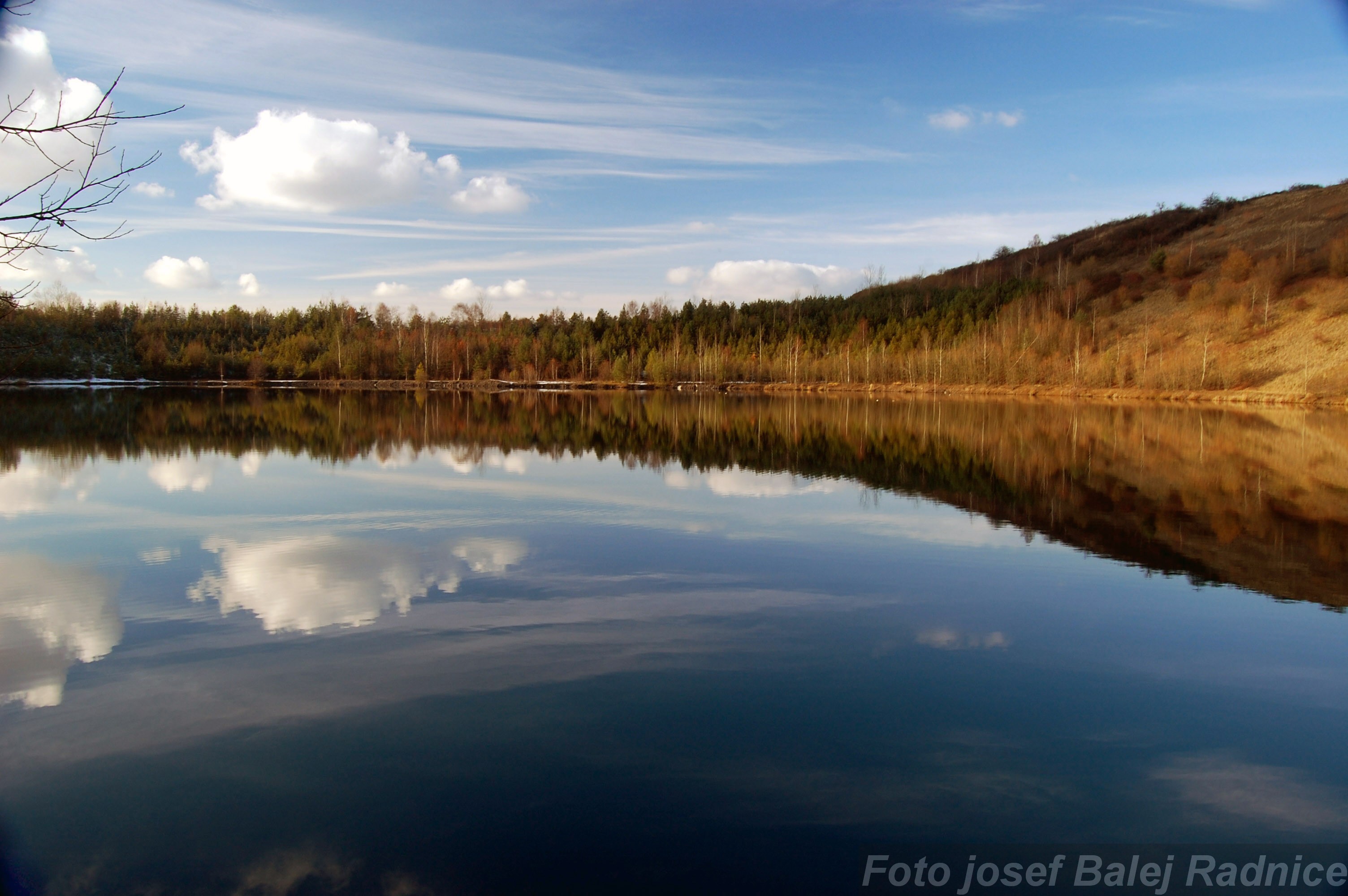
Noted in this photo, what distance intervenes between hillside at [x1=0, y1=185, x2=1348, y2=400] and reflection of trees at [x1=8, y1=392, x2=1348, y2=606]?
31.1 m

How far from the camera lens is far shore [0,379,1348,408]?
65.4 metres

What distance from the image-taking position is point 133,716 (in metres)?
5.94

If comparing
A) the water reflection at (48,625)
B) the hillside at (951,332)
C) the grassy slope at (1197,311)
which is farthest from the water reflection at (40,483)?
the grassy slope at (1197,311)

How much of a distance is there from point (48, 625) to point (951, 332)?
10826 cm

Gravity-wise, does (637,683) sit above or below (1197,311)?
below

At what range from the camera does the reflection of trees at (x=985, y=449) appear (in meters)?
13.1

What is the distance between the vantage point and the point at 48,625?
26.1ft

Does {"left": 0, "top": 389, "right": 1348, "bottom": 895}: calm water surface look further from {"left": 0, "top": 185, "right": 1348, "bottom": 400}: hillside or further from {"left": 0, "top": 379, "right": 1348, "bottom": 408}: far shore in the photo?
{"left": 0, "top": 185, "right": 1348, "bottom": 400}: hillside

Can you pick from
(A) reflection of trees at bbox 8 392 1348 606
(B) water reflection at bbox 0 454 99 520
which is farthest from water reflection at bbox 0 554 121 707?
(A) reflection of trees at bbox 8 392 1348 606

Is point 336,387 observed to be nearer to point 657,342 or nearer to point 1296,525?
point 657,342

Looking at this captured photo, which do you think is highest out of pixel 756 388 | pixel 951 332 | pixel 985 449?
pixel 951 332

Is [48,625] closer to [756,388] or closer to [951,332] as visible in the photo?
[756,388]

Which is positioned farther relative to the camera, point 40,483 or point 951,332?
point 951,332

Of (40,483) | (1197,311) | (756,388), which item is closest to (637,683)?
(40,483)
